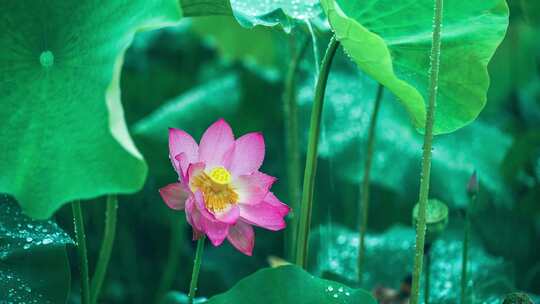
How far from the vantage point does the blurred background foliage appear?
4.62 ft

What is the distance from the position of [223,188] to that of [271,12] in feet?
0.62

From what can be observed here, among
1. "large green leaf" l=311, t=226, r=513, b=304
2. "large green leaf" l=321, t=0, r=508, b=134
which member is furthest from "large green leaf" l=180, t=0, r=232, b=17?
"large green leaf" l=311, t=226, r=513, b=304

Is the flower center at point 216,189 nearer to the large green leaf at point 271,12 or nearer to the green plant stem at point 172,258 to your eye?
the large green leaf at point 271,12

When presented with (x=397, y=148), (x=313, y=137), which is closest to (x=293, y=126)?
(x=313, y=137)

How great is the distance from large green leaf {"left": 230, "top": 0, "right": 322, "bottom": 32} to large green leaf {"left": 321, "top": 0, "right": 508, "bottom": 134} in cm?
7

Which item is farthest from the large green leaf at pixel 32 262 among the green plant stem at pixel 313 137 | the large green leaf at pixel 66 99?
the green plant stem at pixel 313 137

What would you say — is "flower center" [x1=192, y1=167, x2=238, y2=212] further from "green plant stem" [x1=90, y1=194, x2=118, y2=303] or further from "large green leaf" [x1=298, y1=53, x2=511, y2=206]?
"large green leaf" [x1=298, y1=53, x2=511, y2=206]

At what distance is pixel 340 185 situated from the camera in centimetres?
192

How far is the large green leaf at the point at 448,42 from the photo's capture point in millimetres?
887

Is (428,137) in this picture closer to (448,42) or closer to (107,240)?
(448,42)

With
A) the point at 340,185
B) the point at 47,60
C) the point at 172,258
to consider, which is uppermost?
the point at 47,60

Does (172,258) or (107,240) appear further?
(172,258)

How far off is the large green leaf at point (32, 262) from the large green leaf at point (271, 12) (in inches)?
11.0

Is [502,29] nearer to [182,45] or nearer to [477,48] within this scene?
[477,48]
